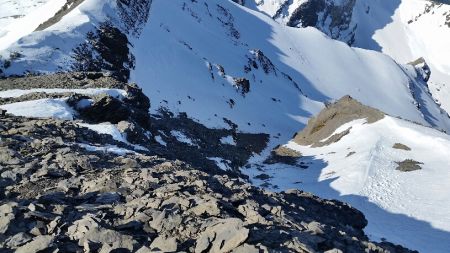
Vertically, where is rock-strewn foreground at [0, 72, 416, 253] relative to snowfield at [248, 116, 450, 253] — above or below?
above

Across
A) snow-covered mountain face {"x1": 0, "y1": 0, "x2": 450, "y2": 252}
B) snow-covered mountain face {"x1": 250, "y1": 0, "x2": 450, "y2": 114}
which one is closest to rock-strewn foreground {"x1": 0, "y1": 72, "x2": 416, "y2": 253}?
snow-covered mountain face {"x1": 0, "y1": 0, "x2": 450, "y2": 252}

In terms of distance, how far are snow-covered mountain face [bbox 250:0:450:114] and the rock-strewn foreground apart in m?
149

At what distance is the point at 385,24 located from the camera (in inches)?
7544

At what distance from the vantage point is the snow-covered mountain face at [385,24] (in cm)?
16625

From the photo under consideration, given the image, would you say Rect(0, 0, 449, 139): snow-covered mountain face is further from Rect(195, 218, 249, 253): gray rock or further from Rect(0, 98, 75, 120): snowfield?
Rect(195, 218, 249, 253): gray rock

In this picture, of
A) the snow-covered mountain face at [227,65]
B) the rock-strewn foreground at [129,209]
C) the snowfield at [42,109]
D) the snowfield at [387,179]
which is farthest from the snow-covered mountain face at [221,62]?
the rock-strewn foreground at [129,209]

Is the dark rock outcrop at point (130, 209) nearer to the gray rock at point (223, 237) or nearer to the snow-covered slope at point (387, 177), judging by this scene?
the gray rock at point (223, 237)

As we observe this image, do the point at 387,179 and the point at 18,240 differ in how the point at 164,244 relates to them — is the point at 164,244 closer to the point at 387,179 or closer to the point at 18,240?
the point at 18,240

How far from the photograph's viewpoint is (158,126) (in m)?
41.2

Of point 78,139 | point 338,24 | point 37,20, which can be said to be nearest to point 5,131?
point 78,139

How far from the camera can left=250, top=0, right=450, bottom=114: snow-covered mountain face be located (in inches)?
6545

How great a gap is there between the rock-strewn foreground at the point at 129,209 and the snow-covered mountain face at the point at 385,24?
490 ft

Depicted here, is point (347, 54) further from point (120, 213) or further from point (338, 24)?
point (120, 213)

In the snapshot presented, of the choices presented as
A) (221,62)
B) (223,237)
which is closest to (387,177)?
(223,237)
